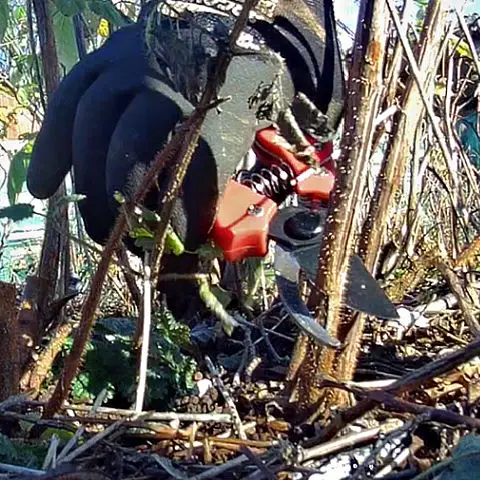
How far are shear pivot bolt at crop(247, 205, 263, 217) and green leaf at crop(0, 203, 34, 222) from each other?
20 cm

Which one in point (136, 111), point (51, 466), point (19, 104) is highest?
point (19, 104)

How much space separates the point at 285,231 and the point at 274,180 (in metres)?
0.08

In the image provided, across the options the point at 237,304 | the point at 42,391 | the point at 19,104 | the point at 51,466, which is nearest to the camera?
the point at 51,466

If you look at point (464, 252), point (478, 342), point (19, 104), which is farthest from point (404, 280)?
point (19, 104)

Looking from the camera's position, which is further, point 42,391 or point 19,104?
point 19,104

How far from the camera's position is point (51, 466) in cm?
69

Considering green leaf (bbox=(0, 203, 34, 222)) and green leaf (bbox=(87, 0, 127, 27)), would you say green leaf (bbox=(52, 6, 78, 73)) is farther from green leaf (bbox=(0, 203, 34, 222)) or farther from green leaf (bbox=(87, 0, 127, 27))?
green leaf (bbox=(0, 203, 34, 222))

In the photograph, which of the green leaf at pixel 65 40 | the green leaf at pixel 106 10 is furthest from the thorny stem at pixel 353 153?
the green leaf at pixel 65 40

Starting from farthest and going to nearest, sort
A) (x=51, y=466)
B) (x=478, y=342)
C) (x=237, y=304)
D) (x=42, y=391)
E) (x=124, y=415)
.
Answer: (x=237, y=304) → (x=42, y=391) → (x=124, y=415) → (x=51, y=466) → (x=478, y=342)

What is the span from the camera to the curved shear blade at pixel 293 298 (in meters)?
0.72

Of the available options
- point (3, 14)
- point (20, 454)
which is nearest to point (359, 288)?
point (20, 454)

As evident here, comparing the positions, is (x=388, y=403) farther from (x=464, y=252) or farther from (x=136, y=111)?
(x=464, y=252)

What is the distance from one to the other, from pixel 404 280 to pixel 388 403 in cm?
60

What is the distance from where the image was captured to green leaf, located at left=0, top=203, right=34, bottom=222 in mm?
841
